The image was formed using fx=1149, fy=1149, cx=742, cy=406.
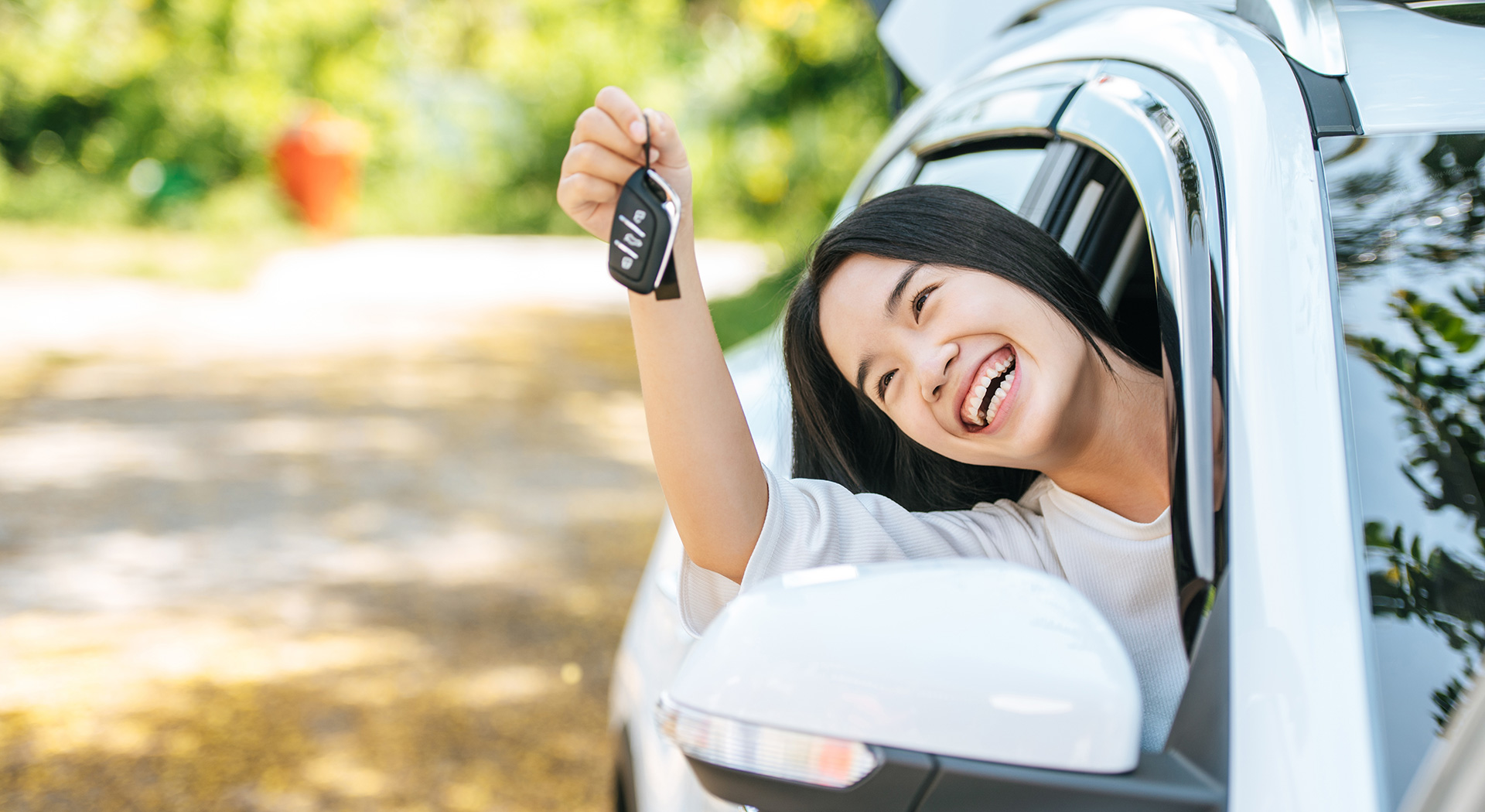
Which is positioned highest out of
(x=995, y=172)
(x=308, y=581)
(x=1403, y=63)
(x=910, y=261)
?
(x=1403, y=63)

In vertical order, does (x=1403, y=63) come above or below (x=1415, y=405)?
above

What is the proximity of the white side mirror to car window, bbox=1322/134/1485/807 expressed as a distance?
209 millimetres

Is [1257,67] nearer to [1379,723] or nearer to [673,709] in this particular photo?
[1379,723]

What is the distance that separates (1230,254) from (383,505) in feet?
14.1

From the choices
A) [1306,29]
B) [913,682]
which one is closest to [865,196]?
[1306,29]

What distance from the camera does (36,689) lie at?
10.5ft

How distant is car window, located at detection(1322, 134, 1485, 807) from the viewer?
0.88 metres

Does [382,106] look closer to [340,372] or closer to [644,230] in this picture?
[340,372]

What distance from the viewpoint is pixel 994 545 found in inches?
56.9

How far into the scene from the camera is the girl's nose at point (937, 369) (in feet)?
4.29

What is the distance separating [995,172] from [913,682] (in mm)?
1231

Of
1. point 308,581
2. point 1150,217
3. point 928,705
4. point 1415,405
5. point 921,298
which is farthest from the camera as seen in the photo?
point 308,581

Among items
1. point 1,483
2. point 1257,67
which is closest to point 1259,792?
point 1257,67

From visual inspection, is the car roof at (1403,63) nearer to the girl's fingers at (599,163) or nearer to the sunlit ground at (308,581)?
the girl's fingers at (599,163)
